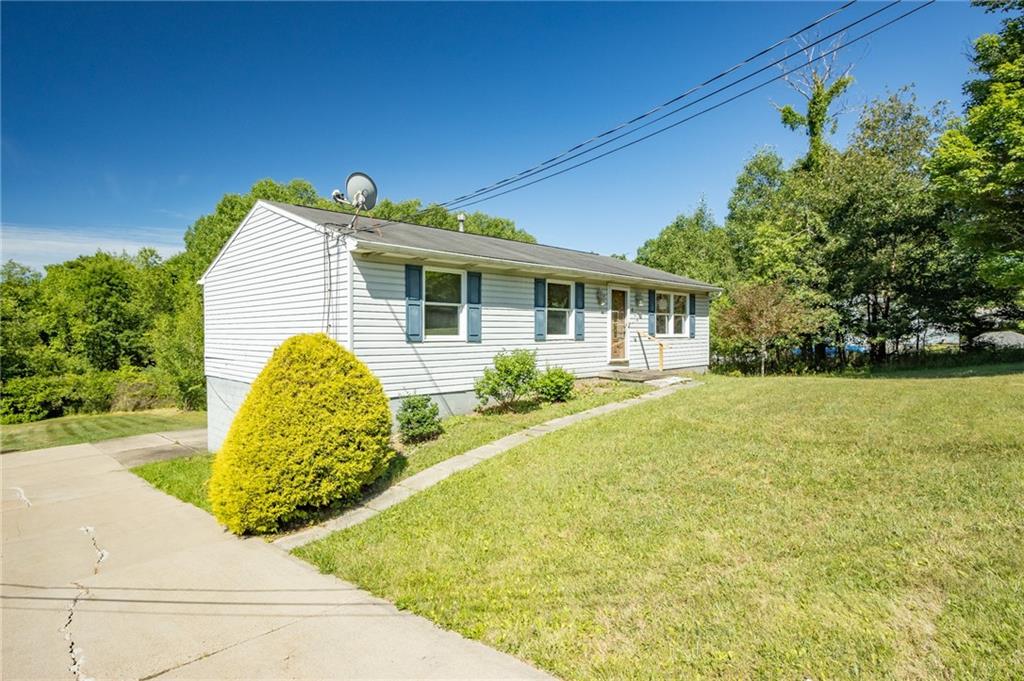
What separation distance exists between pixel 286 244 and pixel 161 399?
1613cm

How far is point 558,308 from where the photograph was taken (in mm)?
12062

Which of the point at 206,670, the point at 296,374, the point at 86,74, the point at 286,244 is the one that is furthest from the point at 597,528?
the point at 86,74

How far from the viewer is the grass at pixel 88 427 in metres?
13.5

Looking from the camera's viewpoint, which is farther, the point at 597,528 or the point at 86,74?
the point at 86,74

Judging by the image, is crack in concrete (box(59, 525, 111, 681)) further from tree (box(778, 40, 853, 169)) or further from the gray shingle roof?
tree (box(778, 40, 853, 169))

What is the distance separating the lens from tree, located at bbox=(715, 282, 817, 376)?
16.5 metres

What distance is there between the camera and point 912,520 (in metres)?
3.92

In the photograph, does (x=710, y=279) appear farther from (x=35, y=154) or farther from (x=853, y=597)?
(x=35, y=154)

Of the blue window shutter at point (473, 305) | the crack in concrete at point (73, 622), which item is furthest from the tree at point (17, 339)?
the blue window shutter at point (473, 305)

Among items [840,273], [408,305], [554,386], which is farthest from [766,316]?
[408,305]

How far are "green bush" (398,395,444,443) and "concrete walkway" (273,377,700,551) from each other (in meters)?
1.21

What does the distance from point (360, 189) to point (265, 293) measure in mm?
3612

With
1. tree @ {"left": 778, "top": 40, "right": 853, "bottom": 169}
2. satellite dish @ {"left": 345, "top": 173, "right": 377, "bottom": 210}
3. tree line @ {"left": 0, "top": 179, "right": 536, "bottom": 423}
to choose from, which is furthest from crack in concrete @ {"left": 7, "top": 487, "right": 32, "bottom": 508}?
tree @ {"left": 778, "top": 40, "right": 853, "bottom": 169}

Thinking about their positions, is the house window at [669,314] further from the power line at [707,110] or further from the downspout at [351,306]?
the downspout at [351,306]
